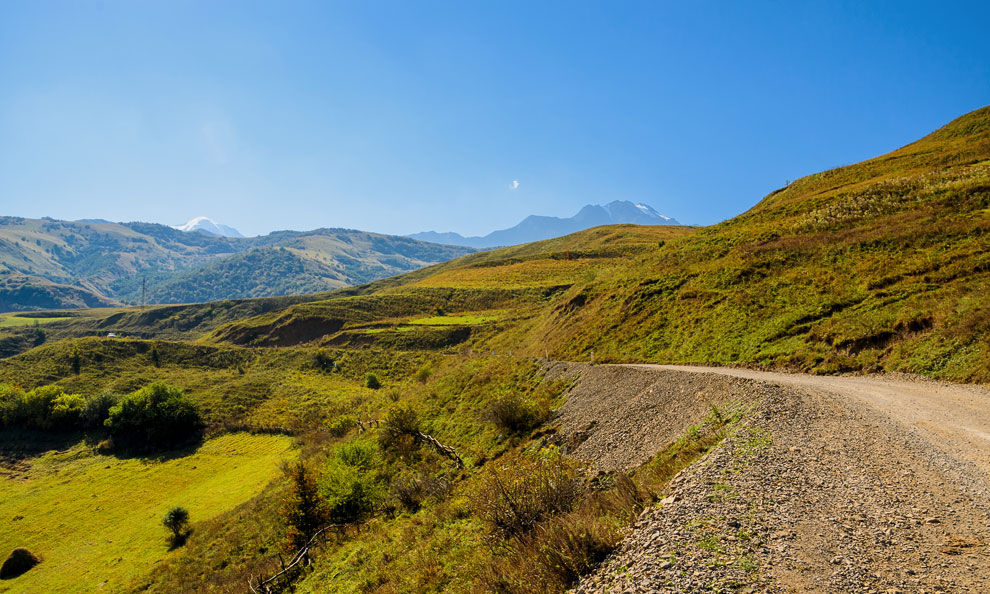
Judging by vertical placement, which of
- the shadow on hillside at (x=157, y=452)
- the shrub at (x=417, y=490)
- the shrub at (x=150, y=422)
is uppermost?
the shrub at (x=417, y=490)

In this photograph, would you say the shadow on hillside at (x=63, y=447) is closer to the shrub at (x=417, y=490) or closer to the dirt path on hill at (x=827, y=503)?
the shrub at (x=417, y=490)

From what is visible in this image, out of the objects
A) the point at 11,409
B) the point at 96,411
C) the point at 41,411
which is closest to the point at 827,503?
the point at 96,411

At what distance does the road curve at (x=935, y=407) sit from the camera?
791cm

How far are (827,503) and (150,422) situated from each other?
69.9 m

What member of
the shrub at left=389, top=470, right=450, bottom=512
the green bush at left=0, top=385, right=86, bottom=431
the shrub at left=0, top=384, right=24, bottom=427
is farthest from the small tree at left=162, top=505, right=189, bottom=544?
the shrub at left=0, top=384, right=24, bottom=427

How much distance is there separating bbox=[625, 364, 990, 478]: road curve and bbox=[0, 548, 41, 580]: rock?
50.5 meters

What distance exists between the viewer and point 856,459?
7.64 meters

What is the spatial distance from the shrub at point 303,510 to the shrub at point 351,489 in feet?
1.46

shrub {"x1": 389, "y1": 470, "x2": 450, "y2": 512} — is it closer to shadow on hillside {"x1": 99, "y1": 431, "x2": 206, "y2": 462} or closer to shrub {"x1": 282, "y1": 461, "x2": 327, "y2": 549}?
shrub {"x1": 282, "y1": 461, "x2": 327, "y2": 549}

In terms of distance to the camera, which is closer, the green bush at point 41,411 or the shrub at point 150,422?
the shrub at point 150,422

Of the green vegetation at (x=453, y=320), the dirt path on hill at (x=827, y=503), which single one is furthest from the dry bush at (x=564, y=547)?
the green vegetation at (x=453, y=320)

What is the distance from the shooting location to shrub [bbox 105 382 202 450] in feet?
167

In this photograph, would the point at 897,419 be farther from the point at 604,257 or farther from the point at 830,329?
the point at 604,257

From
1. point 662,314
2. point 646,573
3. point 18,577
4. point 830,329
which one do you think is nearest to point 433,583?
point 646,573
